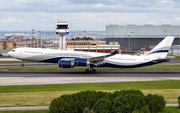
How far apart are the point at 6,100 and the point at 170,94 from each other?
703 inches

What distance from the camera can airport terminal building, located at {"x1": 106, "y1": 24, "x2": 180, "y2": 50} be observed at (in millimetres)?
159750

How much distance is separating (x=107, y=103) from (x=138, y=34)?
148 meters

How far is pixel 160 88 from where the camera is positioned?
33.2 m

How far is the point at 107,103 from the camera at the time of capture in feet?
62.8

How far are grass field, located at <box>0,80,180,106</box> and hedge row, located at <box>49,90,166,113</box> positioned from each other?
5.23 meters

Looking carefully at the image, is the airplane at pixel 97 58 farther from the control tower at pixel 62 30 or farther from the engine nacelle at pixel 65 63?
the control tower at pixel 62 30

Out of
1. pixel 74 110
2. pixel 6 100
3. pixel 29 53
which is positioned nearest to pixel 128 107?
pixel 74 110

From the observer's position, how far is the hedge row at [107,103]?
18.8 meters

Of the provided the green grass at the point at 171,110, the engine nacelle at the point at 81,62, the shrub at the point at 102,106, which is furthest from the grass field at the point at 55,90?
the engine nacelle at the point at 81,62

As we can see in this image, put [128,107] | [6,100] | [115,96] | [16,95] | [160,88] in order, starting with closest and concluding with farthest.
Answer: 1. [128,107]
2. [115,96]
3. [6,100]
4. [16,95]
5. [160,88]

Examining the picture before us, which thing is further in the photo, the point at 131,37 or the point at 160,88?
the point at 131,37

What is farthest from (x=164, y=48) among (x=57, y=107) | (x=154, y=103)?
(x=57, y=107)

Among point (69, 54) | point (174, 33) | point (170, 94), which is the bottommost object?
point (170, 94)

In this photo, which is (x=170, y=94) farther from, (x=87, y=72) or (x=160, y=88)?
(x=87, y=72)
